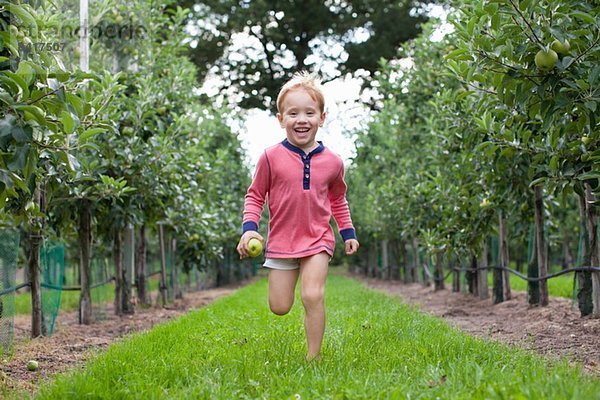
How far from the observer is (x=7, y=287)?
232 inches

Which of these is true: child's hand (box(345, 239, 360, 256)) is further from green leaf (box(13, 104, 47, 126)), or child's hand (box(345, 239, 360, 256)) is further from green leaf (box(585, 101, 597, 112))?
green leaf (box(13, 104, 47, 126))

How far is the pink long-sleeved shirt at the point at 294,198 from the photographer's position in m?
4.19

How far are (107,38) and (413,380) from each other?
7493mm

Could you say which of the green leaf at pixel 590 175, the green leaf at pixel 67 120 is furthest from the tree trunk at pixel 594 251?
the green leaf at pixel 67 120

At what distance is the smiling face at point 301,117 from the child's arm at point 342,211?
0.29 metres

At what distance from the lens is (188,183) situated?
1033cm

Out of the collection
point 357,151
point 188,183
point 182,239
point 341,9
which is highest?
point 341,9

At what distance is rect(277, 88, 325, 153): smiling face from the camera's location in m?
4.27

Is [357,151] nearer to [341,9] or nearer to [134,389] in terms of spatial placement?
[341,9]

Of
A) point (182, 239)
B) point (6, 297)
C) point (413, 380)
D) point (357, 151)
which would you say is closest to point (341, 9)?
point (357, 151)

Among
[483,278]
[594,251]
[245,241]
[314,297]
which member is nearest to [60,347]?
[245,241]

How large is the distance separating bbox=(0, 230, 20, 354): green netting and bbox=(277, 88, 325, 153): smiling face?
2695 mm

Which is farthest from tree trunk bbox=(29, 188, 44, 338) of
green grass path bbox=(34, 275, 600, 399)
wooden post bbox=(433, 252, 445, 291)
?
wooden post bbox=(433, 252, 445, 291)

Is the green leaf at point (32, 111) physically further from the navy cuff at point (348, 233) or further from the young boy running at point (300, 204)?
the navy cuff at point (348, 233)
